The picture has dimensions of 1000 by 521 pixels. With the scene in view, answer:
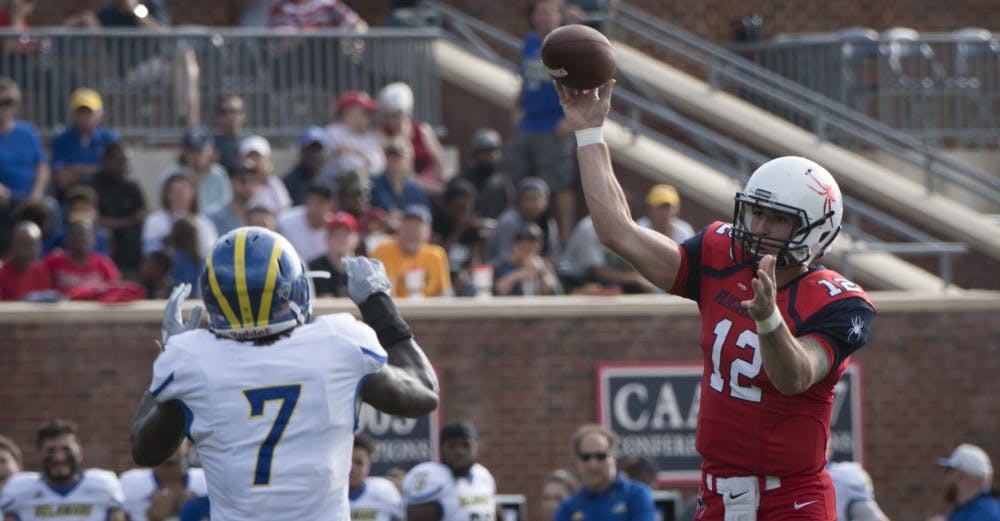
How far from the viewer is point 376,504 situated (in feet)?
35.2

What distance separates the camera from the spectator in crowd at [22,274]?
12641 mm

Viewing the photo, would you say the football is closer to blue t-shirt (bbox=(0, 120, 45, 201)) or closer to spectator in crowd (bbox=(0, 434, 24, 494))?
spectator in crowd (bbox=(0, 434, 24, 494))

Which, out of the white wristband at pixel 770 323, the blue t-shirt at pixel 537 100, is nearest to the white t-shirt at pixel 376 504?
the blue t-shirt at pixel 537 100

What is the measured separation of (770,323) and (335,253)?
24.9 ft

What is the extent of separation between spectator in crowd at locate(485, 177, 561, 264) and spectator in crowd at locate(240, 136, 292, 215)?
1626mm

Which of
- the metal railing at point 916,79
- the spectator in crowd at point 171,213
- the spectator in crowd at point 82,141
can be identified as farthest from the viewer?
the metal railing at point 916,79

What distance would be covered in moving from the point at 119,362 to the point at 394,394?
7617 mm

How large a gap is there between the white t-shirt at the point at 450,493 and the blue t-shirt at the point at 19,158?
4.59 metres

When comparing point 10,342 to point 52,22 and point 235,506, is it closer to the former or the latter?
point 52,22

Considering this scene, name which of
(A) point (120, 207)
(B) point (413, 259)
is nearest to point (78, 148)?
(A) point (120, 207)

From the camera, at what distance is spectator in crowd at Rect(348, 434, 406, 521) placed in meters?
10.6

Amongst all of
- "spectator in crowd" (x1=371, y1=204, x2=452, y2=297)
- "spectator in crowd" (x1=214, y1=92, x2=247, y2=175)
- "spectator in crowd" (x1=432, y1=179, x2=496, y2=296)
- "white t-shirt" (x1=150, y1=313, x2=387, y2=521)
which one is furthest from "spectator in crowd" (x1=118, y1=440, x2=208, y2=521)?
"white t-shirt" (x1=150, y1=313, x2=387, y2=521)

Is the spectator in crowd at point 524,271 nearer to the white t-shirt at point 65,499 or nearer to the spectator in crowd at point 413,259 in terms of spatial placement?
the spectator in crowd at point 413,259

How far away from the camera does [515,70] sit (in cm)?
1636
